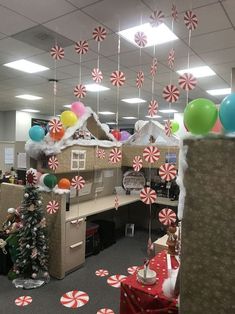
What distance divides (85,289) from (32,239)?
0.73m

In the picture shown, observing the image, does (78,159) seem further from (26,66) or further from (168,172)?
(26,66)

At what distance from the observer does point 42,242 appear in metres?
2.79

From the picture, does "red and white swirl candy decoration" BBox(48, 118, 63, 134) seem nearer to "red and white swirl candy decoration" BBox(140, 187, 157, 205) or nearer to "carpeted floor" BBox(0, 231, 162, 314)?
"red and white swirl candy decoration" BBox(140, 187, 157, 205)

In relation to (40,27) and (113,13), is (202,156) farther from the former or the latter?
(40,27)

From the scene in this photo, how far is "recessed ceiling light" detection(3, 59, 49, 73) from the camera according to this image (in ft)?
14.1

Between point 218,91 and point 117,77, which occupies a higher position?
point 218,91

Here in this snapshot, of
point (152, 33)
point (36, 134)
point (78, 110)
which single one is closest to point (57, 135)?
point (36, 134)

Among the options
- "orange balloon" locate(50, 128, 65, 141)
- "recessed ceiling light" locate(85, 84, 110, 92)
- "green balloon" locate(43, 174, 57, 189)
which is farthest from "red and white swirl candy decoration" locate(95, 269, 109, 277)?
"recessed ceiling light" locate(85, 84, 110, 92)

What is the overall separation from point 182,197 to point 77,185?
1443 mm

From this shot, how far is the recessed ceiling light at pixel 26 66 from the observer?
169 inches

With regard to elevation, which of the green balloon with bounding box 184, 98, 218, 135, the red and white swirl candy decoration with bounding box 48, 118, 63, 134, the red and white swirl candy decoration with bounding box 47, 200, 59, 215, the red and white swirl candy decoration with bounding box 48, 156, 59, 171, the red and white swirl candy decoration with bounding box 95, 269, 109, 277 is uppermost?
the red and white swirl candy decoration with bounding box 48, 118, 63, 134

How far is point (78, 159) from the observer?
3297 millimetres

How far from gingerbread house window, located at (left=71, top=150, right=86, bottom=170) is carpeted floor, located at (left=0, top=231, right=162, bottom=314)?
1.17 m

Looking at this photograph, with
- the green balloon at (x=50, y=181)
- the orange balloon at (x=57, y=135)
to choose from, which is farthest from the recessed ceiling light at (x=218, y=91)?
the green balloon at (x=50, y=181)
